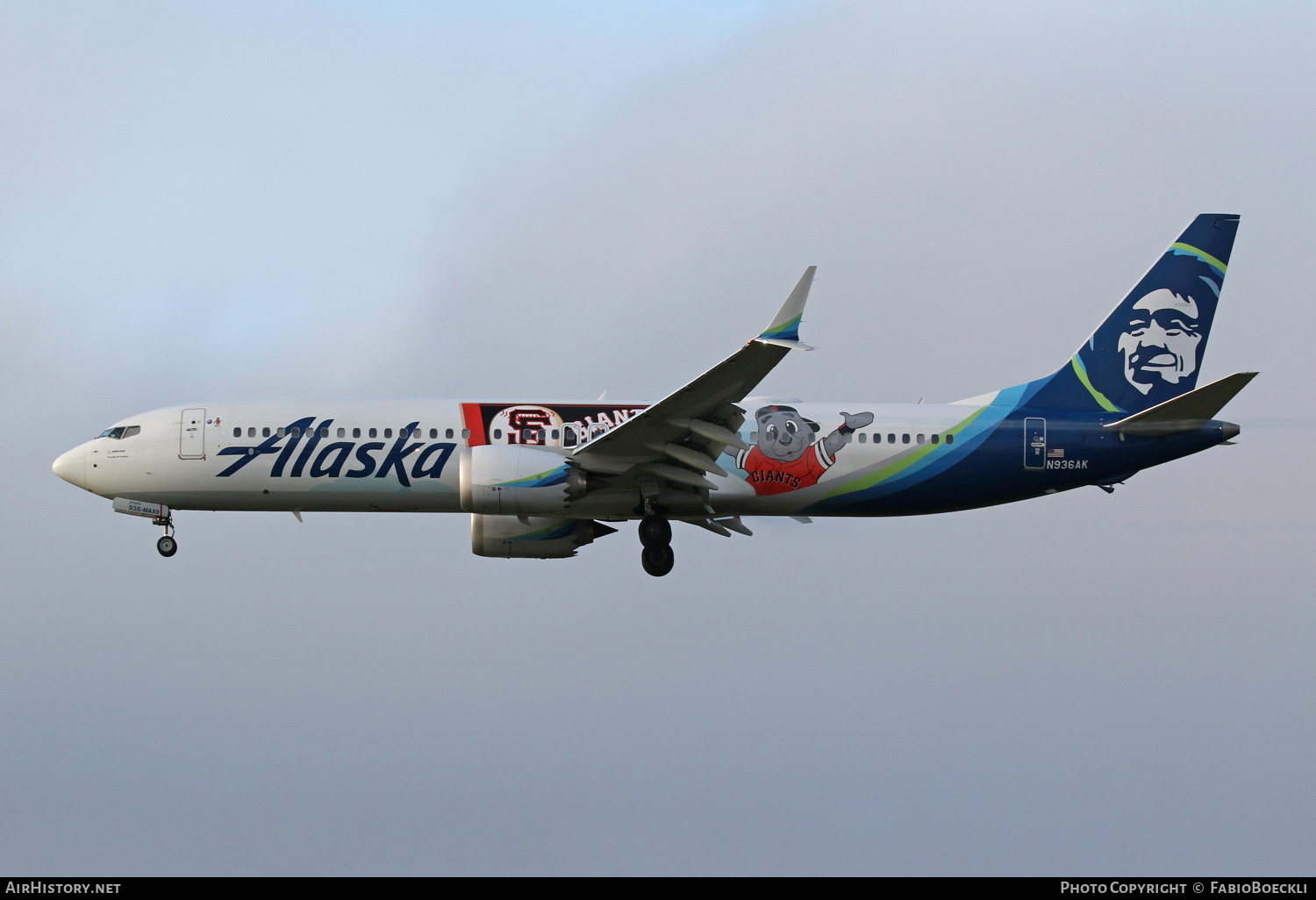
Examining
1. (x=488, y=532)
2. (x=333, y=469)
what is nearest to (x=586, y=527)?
(x=488, y=532)

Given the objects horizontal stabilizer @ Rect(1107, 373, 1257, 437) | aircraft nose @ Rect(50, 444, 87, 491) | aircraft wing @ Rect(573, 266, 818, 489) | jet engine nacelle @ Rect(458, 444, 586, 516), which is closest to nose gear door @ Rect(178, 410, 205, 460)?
aircraft nose @ Rect(50, 444, 87, 491)

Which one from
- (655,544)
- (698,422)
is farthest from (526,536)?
(698,422)

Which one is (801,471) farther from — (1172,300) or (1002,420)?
(1172,300)

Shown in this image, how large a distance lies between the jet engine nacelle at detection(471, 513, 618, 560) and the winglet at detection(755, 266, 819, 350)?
29.7ft

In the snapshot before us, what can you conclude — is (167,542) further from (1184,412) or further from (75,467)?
(1184,412)

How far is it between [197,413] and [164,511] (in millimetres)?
2302

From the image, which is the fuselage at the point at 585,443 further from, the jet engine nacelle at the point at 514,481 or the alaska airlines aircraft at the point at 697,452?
the jet engine nacelle at the point at 514,481

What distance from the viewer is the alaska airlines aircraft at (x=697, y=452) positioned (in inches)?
1099

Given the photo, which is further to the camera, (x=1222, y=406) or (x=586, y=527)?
→ (x=586, y=527)

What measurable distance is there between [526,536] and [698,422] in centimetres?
651

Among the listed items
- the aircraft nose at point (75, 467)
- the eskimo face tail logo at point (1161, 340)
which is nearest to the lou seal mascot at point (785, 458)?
the eskimo face tail logo at point (1161, 340)

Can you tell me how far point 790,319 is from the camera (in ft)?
77.1

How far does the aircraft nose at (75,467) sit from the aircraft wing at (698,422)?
453 inches

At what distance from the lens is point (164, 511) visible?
94.9 feet
